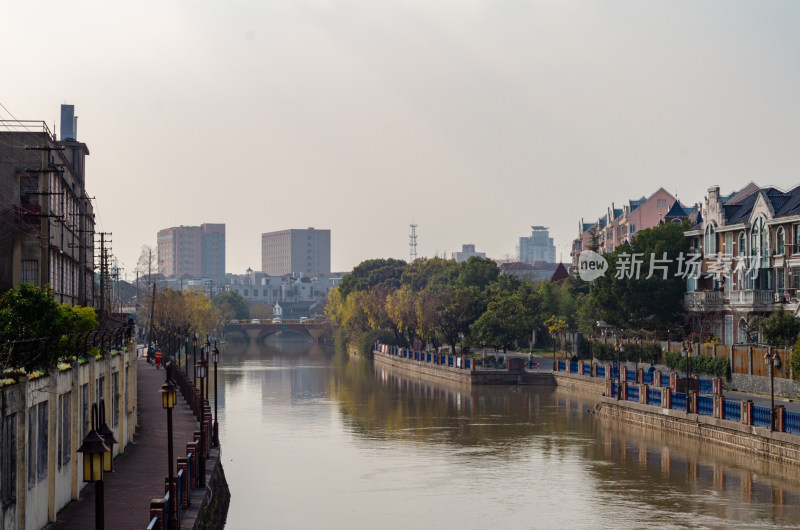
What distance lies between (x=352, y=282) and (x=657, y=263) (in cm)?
7837

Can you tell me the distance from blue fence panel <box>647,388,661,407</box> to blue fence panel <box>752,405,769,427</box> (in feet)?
32.5

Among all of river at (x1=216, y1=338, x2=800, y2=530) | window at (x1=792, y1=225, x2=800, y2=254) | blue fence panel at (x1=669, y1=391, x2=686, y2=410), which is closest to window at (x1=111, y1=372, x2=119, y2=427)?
Answer: river at (x1=216, y1=338, x2=800, y2=530)

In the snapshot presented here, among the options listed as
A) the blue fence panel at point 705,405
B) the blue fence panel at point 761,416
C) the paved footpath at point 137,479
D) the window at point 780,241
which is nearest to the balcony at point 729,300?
the window at point 780,241

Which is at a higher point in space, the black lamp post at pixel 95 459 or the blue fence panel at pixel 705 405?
the black lamp post at pixel 95 459

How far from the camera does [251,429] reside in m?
51.8

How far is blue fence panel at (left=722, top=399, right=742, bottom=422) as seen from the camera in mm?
41700

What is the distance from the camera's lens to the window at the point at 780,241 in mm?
63156

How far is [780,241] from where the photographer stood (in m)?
63.7

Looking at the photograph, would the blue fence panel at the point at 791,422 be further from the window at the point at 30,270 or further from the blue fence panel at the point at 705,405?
the window at the point at 30,270

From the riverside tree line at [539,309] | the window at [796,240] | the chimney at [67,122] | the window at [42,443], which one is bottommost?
the window at [42,443]

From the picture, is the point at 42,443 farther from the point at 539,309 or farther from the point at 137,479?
the point at 539,309

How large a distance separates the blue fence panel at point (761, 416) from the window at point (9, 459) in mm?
29594

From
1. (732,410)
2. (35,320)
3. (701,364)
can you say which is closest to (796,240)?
(701,364)

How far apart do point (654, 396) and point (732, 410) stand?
8.47 m
